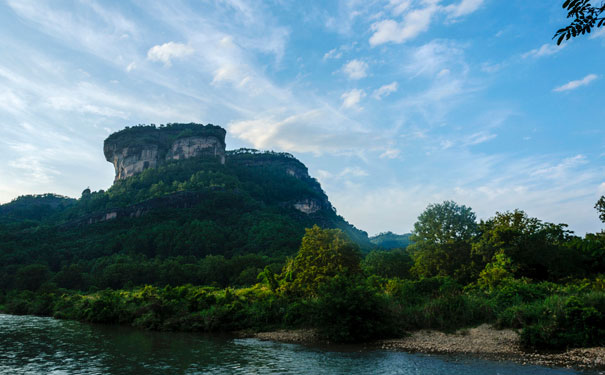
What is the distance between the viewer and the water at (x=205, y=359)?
18.1m

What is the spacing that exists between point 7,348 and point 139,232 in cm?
9444

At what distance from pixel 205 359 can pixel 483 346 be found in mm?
16796

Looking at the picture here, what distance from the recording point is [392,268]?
55.2 m

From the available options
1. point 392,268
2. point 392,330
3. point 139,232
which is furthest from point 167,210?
point 392,330

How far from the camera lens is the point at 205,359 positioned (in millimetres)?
21359

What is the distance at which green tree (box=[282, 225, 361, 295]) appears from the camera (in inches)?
1328

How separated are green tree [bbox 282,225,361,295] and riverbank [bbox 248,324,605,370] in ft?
20.5

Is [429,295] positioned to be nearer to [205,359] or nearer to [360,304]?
[360,304]

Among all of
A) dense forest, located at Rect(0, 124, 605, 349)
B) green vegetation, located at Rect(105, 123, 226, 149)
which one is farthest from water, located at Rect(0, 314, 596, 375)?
green vegetation, located at Rect(105, 123, 226, 149)

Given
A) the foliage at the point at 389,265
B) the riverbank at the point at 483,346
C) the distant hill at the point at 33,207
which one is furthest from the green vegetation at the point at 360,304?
the distant hill at the point at 33,207

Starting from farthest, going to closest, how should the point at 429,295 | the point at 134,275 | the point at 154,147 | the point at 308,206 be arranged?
the point at 308,206 → the point at 154,147 → the point at 134,275 → the point at 429,295

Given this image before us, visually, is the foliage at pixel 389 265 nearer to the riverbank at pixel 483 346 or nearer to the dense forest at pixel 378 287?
the dense forest at pixel 378 287

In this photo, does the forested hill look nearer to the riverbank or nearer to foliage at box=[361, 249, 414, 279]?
foliage at box=[361, 249, 414, 279]

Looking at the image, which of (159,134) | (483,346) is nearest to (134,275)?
(483,346)
